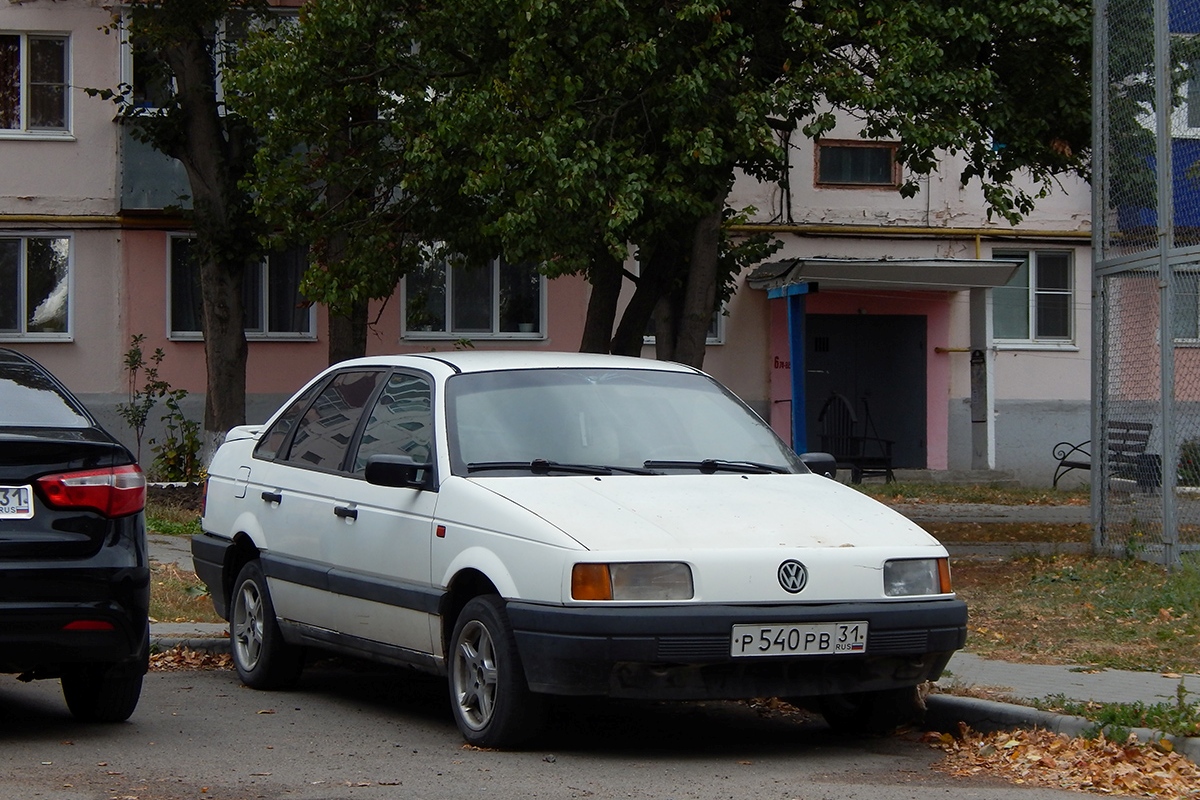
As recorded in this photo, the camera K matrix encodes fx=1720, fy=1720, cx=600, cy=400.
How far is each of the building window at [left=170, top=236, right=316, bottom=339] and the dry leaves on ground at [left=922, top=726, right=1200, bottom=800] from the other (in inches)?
741

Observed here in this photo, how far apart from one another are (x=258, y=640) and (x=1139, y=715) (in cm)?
423

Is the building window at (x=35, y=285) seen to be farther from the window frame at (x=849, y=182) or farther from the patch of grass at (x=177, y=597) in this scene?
the patch of grass at (x=177, y=597)

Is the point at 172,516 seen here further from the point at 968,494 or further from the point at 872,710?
the point at 872,710

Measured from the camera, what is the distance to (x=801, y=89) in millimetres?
13930

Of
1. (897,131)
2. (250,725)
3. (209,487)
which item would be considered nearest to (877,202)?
(897,131)

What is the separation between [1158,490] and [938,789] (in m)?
7.14

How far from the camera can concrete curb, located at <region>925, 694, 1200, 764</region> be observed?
6312 millimetres

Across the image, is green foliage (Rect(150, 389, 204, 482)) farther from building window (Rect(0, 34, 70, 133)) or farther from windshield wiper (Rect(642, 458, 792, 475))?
windshield wiper (Rect(642, 458, 792, 475))

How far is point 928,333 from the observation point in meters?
26.6

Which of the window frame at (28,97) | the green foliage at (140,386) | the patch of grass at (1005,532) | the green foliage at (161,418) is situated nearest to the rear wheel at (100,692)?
the patch of grass at (1005,532)

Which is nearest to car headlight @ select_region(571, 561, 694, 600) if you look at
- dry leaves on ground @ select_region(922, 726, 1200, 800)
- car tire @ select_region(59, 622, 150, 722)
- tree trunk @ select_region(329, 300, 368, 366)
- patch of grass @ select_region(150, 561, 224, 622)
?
dry leaves on ground @ select_region(922, 726, 1200, 800)

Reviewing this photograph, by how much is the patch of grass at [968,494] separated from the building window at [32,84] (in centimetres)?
1227

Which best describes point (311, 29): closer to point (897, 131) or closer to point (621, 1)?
point (621, 1)

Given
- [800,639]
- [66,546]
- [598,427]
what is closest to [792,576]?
[800,639]
